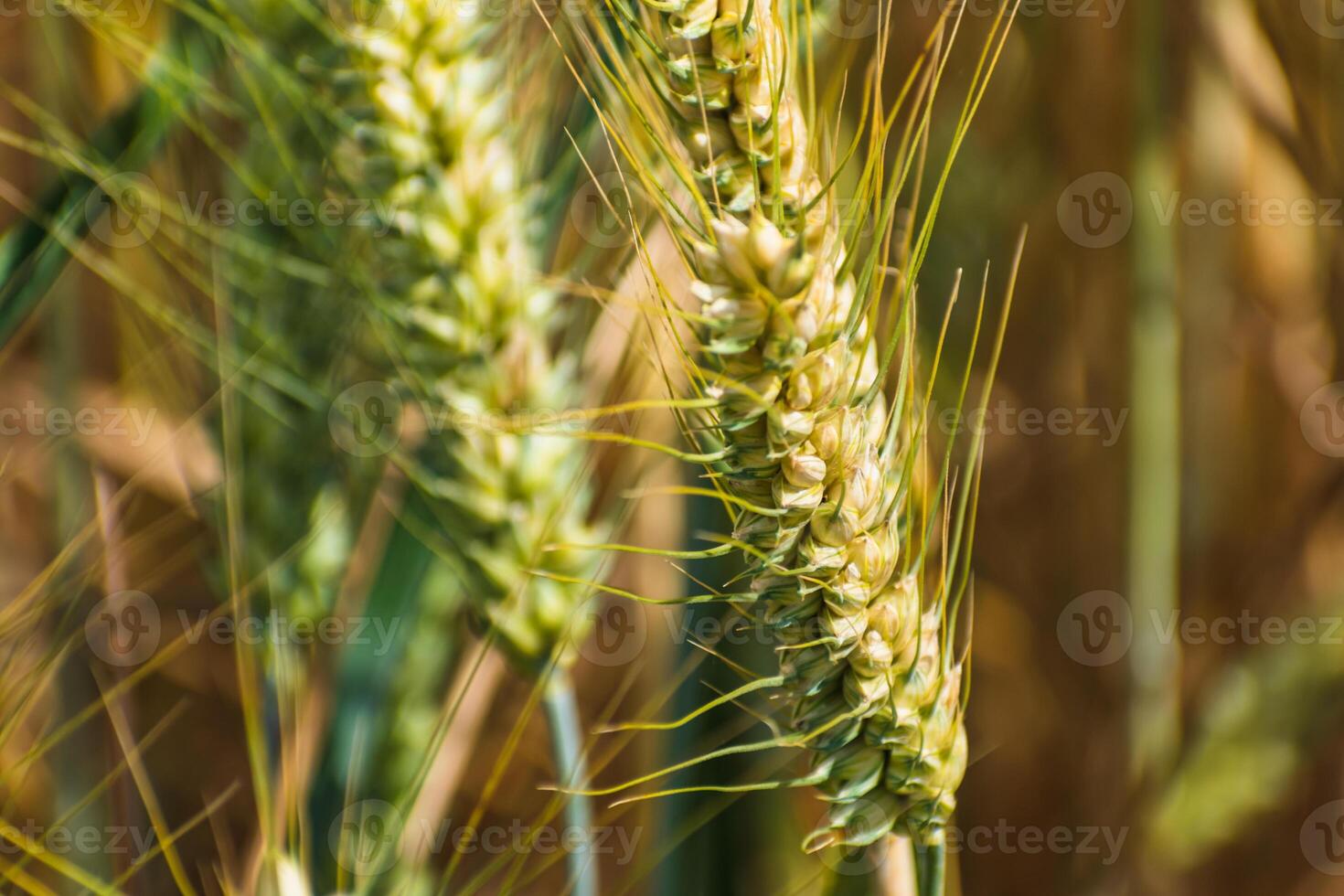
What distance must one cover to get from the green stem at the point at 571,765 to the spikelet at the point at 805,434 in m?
0.21

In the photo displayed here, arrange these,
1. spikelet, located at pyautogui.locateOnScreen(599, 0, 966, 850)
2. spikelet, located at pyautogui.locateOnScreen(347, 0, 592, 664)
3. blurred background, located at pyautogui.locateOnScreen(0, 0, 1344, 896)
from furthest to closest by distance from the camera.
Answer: blurred background, located at pyautogui.locateOnScreen(0, 0, 1344, 896)
spikelet, located at pyautogui.locateOnScreen(347, 0, 592, 664)
spikelet, located at pyautogui.locateOnScreen(599, 0, 966, 850)

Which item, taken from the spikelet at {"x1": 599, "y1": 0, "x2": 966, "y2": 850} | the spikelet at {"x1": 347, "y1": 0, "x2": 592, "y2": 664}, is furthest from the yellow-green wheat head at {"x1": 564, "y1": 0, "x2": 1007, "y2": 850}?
the spikelet at {"x1": 347, "y1": 0, "x2": 592, "y2": 664}

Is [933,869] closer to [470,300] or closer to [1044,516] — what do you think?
[470,300]

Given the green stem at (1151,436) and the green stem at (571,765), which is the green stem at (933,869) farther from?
the green stem at (1151,436)

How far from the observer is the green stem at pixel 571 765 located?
1.74 ft

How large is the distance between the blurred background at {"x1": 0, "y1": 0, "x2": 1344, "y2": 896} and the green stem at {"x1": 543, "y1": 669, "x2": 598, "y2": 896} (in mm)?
60

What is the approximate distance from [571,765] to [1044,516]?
532 mm

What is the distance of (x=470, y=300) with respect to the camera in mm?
528

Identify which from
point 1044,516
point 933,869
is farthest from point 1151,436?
point 933,869

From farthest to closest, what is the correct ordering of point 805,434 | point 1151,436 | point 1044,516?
point 1044,516
point 1151,436
point 805,434

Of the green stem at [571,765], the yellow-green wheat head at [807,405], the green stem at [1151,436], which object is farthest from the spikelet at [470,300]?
the green stem at [1151,436]

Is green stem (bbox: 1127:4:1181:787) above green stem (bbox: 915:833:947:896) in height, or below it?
above

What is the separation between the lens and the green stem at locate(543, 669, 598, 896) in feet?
1.74

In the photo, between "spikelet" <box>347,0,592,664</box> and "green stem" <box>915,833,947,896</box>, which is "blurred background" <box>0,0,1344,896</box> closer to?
"spikelet" <box>347,0,592,664</box>
